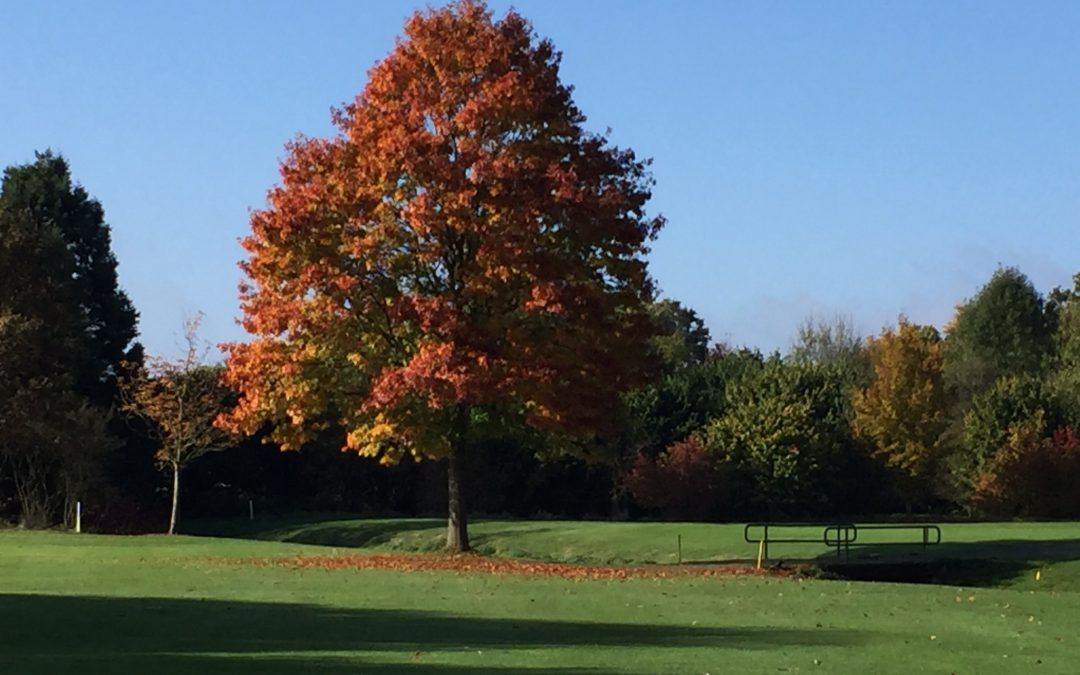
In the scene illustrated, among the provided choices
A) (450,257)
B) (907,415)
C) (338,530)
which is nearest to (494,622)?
(450,257)

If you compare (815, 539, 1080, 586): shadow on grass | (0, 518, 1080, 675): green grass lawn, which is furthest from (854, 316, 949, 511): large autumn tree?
Result: (0, 518, 1080, 675): green grass lawn

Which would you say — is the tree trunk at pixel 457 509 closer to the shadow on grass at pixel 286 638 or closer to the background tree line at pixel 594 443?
the shadow on grass at pixel 286 638

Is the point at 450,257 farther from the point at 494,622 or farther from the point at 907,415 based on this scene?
the point at 907,415

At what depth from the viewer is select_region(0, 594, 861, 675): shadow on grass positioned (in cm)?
1432

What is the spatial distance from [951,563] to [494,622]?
1746 cm

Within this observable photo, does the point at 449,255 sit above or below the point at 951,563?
above

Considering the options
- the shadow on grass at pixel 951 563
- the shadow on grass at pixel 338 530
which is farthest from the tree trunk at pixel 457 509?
the shadow on grass at pixel 951 563

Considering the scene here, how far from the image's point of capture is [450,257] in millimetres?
33969

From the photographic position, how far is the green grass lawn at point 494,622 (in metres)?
14.9

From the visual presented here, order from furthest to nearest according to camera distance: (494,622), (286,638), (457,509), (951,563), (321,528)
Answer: (321,528) < (457,509) < (951,563) < (494,622) < (286,638)

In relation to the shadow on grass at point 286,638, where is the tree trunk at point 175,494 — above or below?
above

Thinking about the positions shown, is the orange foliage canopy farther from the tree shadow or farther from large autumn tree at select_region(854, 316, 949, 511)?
large autumn tree at select_region(854, 316, 949, 511)

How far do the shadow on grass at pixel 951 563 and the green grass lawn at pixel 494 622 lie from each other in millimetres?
330

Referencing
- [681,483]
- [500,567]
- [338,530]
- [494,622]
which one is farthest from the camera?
[681,483]
